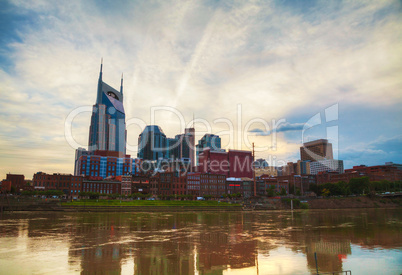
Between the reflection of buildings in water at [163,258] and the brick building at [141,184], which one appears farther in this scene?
the brick building at [141,184]

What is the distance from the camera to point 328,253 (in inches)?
1072

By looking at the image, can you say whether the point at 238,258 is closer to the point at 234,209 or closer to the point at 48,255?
the point at 48,255

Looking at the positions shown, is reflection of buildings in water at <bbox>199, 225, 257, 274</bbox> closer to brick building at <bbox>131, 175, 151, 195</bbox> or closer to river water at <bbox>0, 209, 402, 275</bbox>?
river water at <bbox>0, 209, 402, 275</bbox>

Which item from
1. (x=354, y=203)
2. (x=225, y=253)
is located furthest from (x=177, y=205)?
(x=354, y=203)

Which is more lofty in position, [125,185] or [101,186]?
[125,185]

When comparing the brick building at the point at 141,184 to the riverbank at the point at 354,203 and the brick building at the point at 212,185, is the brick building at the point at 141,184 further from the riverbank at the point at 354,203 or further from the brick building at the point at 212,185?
the riverbank at the point at 354,203

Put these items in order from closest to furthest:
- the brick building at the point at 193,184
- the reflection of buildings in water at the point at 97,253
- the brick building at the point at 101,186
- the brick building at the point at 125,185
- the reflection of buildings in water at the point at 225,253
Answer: the reflection of buildings in water at the point at 97,253
the reflection of buildings in water at the point at 225,253
the brick building at the point at 101,186
the brick building at the point at 125,185
the brick building at the point at 193,184

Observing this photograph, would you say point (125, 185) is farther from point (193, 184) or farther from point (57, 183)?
point (193, 184)

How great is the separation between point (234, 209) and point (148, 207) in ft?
108

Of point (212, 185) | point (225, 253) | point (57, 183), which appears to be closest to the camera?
point (225, 253)

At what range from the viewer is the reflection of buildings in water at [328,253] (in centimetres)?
2237

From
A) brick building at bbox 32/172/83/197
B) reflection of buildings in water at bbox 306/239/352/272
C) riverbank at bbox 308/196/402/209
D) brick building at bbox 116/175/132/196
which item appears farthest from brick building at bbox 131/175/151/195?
reflection of buildings in water at bbox 306/239/352/272

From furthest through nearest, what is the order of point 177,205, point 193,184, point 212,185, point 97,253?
point 212,185, point 193,184, point 177,205, point 97,253

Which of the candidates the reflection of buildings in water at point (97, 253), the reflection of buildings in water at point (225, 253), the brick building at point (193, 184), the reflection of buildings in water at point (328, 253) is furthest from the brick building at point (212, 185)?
the reflection of buildings in water at point (328, 253)
